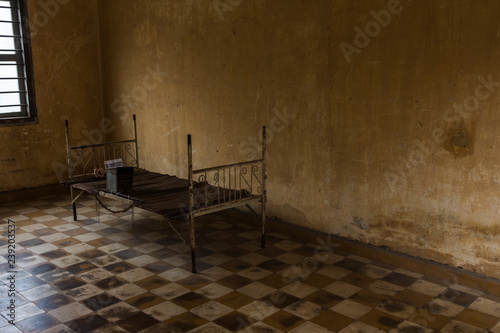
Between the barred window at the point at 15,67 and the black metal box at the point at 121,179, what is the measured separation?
2.72 metres

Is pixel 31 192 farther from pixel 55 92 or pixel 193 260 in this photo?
pixel 193 260

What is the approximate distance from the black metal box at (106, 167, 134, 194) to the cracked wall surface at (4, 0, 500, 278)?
133cm

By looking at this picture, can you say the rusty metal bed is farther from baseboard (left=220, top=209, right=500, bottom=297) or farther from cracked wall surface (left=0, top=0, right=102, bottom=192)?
cracked wall surface (left=0, top=0, right=102, bottom=192)

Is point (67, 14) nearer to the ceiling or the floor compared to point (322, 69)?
nearer to the ceiling

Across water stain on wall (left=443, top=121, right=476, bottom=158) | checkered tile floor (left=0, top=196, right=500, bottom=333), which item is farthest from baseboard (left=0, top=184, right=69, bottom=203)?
water stain on wall (left=443, top=121, right=476, bottom=158)

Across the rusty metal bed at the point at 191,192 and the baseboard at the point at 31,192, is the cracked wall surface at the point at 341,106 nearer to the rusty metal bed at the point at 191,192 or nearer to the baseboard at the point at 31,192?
the baseboard at the point at 31,192

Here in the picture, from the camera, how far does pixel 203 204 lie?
16.4 feet

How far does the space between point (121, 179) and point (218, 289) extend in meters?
1.94

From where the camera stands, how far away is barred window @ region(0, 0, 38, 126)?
7129mm

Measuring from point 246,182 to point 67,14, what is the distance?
14.2ft

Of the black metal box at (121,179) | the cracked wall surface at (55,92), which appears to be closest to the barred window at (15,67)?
the cracked wall surface at (55,92)

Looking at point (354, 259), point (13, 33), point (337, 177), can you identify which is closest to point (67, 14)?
point (13, 33)

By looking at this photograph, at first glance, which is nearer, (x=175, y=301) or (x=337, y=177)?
(x=175, y=301)

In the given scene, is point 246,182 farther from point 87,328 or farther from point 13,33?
point 13,33
